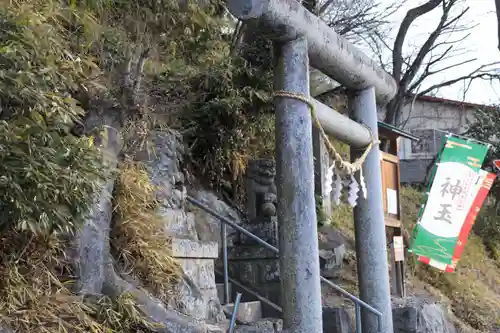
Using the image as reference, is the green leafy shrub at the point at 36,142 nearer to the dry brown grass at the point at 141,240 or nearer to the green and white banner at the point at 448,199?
the dry brown grass at the point at 141,240

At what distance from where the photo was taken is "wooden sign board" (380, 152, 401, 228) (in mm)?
8719

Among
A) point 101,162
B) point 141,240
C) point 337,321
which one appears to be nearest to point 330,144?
point 141,240

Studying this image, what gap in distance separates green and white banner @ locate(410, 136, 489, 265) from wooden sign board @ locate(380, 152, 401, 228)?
64 centimetres

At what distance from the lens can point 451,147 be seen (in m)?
9.84

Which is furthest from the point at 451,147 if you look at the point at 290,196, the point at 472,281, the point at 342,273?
the point at 290,196

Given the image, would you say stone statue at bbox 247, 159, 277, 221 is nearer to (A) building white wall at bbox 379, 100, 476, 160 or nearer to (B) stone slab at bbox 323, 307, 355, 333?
(B) stone slab at bbox 323, 307, 355, 333

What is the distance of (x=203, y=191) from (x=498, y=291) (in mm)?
8157

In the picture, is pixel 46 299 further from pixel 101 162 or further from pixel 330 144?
pixel 330 144

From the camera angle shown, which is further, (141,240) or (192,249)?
(192,249)

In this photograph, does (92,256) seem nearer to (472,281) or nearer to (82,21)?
(82,21)

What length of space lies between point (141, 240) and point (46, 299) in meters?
1.19

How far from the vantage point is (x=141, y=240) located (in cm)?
494

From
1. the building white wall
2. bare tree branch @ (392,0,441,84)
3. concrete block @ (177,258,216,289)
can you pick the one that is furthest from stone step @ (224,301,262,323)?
the building white wall

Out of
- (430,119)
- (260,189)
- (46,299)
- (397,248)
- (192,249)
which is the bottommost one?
(46,299)
